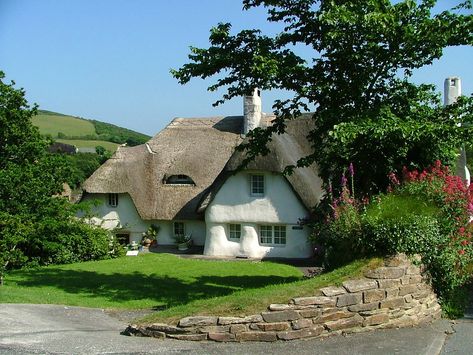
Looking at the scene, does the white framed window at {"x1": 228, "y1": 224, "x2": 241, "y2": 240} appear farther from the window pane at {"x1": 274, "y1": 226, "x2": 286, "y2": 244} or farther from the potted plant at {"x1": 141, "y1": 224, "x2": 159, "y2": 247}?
the potted plant at {"x1": 141, "y1": 224, "x2": 159, "y2": 247}

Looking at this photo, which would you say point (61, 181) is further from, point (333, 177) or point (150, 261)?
point (333, 177)

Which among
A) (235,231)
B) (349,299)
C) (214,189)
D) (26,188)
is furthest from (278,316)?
(235,231)

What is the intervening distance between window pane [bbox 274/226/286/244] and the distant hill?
45.1 metres

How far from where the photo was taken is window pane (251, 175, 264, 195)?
2845cm

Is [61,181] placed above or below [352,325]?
above

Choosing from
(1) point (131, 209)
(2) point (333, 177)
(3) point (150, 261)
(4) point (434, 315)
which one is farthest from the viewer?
(1) point (131, 209)

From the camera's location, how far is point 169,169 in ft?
109

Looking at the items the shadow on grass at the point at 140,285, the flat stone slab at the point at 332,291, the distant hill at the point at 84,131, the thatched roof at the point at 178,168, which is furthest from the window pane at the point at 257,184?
the distant hill at the point at 84,131

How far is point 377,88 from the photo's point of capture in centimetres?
1271

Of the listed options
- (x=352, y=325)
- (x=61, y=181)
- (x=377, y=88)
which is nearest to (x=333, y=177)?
(x=377, y=88)

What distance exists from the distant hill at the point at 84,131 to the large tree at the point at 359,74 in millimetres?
59138

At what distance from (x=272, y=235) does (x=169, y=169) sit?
7860mm

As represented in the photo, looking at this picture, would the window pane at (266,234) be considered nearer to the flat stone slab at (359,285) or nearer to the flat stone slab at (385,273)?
the flat stone slab at (385,273)

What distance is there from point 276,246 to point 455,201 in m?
18.5
